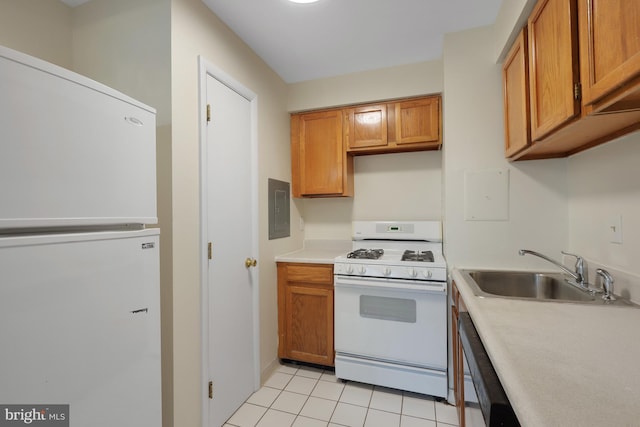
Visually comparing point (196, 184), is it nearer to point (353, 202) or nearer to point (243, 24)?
point (243, 24)

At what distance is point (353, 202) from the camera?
2785mm

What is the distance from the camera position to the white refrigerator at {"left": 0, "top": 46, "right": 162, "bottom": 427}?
2.27 ft

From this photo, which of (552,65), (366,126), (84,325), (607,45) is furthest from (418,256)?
(84,325)

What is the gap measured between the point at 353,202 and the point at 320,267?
838 mm

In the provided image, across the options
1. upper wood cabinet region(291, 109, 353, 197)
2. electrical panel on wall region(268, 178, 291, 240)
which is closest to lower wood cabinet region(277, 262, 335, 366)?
electrical panel on wall region(268, 178, 291, 240)

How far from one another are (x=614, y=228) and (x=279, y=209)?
204 centimetres

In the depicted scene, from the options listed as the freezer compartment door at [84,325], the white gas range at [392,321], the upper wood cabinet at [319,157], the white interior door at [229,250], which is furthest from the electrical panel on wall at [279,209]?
the freezer compartment door at [84,325]

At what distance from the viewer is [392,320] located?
77.5 inches

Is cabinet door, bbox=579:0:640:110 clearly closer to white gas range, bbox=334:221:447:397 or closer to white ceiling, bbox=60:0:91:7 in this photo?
white gas range, bbox=334:221:447:397

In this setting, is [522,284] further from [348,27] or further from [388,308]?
[348,27]

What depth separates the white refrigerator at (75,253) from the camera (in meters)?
0.69

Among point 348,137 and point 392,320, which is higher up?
point 348,137

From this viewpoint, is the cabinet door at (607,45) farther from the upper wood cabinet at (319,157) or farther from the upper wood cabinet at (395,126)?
the upper wood cabinet at (319,157)

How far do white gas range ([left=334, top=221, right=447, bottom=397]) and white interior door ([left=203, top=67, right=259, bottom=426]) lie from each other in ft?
2.18
